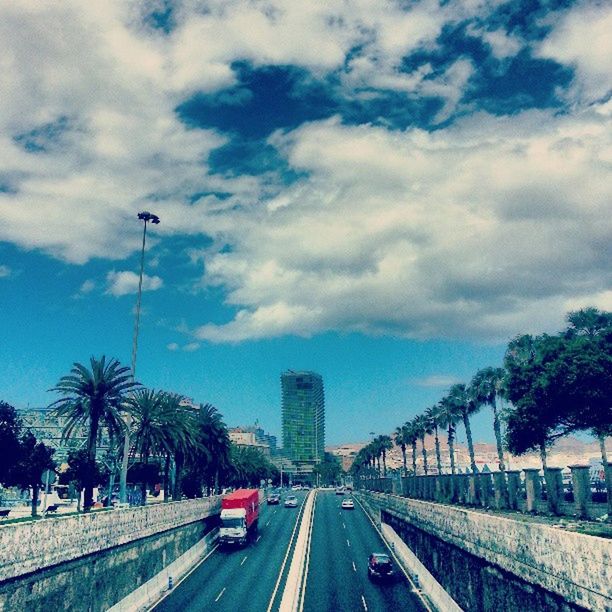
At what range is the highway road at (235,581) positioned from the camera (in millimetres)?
38156

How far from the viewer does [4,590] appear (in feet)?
72.3

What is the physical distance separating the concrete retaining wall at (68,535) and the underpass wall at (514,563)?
20.5 m

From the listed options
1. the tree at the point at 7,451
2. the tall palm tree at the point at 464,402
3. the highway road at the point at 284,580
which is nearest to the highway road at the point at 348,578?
the highway road at the point at 284,580

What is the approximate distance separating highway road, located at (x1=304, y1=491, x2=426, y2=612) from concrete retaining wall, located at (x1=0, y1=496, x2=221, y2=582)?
13.0 meters

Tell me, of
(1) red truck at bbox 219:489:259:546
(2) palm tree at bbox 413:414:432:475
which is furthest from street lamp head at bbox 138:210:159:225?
(2) palm tree at bbox 413:414:432:475

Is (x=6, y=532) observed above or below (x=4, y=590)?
A: above

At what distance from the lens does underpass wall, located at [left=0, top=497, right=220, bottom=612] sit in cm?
2308

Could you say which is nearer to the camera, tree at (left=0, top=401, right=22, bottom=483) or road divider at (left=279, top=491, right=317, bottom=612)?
road divider at (left=279, top=491, right=317, bottom=612)

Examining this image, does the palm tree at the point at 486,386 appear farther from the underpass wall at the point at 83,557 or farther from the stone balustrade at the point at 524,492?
the underpass wall at the point at 83,557

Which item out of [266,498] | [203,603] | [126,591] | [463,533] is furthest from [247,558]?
[266,498]

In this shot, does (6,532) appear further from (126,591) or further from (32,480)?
(32,480)

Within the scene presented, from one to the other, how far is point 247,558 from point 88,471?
1842 cm

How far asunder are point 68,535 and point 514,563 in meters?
21.0

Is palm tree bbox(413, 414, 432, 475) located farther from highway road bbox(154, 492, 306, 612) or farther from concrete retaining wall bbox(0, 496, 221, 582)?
concrete retaining wall bbox(0, 496, 221, 582)
